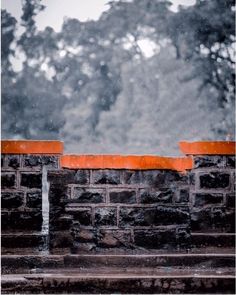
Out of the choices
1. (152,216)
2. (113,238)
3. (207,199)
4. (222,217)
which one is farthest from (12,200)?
(222,217)

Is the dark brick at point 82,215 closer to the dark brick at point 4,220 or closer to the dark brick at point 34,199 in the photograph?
the dark brick at point 34,199

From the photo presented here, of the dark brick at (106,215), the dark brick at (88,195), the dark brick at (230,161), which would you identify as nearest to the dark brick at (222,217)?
the dark brick at (230,161)

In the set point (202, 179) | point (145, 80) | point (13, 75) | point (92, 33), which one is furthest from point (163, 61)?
point (202, 179)

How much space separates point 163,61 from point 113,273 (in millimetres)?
13640

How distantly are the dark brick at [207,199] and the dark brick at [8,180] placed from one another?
63.6 inches

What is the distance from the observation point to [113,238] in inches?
156

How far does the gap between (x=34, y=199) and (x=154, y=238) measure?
1.08 meters

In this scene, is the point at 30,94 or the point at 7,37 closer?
the point at 7,37

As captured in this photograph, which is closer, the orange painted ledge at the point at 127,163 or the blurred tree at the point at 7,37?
the orange painted ledge at the point at 127,163

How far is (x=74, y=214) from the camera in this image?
13.0 ft

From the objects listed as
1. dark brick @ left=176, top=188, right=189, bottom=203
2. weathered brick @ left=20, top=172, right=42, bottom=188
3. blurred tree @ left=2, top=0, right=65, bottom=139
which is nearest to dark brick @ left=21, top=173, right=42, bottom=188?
weathered brick @ left=20, top=172, right=42, bottom=188

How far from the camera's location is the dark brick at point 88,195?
396cm

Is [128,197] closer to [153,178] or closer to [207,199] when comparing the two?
[153,178]

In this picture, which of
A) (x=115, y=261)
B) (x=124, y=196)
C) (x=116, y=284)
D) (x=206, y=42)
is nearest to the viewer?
(x=116, y=284)
